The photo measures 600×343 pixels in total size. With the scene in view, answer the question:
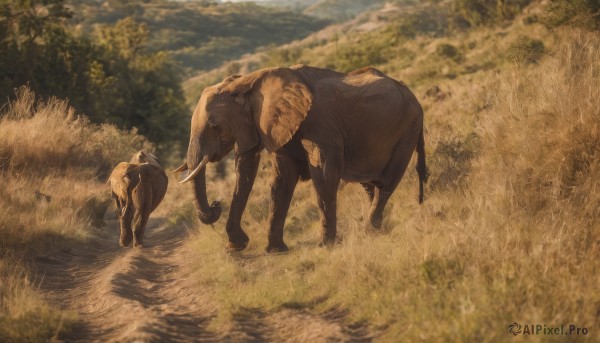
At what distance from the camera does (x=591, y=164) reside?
789 centimetres

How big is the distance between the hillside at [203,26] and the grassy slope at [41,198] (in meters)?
67.2

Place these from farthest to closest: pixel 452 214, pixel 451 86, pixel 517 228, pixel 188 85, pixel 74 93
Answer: pixel 188 85 < pixel 74 93 < pixel 451 86 < pixel 452 214 < pixel 517 228

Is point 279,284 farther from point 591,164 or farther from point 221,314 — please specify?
point 591,164

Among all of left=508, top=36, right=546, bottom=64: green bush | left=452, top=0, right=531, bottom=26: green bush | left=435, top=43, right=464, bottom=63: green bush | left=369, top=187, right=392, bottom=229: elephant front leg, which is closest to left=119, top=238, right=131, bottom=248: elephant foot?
left=369, top=187, right=392, bottom=229: elephant front leg

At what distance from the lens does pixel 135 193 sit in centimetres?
1198

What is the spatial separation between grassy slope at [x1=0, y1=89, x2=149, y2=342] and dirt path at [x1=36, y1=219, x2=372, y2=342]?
301 millimetres

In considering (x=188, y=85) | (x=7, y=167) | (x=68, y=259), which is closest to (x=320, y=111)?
(x=68, y=259)

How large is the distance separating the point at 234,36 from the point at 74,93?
288 feet

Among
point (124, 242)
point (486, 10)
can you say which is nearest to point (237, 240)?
point (124, 242)

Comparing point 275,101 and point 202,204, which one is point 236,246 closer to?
point 202,204

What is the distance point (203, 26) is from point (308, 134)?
346ft

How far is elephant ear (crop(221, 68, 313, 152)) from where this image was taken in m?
9.40

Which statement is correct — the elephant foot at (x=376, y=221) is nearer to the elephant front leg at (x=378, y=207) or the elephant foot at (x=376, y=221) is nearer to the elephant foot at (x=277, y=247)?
the elephant front leg at (x=378, y=207)

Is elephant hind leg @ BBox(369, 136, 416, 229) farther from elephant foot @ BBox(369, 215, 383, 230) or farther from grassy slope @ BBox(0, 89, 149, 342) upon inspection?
grassy slope @ BBox(0, 89, 149, 342)
